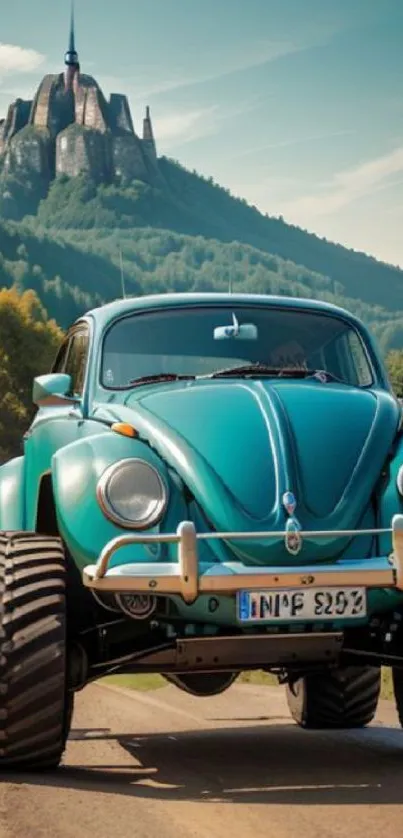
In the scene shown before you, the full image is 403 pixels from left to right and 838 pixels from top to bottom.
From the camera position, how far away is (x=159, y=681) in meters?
17.3

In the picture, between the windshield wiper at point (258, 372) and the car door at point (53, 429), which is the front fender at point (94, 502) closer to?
the car door at point (53, 429)

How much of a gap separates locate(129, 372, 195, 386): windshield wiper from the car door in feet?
1.24

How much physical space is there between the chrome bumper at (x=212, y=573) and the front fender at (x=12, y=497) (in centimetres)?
194

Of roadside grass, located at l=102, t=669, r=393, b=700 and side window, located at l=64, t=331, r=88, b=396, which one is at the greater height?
side window, located at l=64, t=331, r=88, b=396

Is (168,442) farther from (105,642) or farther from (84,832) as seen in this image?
(84,832)

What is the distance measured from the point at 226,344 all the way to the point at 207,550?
2.17m

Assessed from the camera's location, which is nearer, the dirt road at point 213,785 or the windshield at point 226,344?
the dirt road at point 213,785

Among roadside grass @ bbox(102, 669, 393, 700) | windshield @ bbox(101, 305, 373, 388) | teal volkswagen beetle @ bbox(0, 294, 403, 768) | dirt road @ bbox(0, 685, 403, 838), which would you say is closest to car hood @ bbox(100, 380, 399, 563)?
teal volkswagen beetle @ bbox(0, 294, 403, 768)

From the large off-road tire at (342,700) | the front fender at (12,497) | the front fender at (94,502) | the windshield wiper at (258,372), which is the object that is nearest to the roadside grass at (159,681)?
the large off-road tire at (342,700)

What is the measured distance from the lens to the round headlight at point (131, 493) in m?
6.39

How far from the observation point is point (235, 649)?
21.4ft

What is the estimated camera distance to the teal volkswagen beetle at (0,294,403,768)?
6.21 meters

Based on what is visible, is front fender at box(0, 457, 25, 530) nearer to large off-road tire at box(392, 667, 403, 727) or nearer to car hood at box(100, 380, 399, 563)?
car hood at box(100, 380, 399, 563)

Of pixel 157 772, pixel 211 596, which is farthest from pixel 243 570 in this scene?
pixel 157 772
